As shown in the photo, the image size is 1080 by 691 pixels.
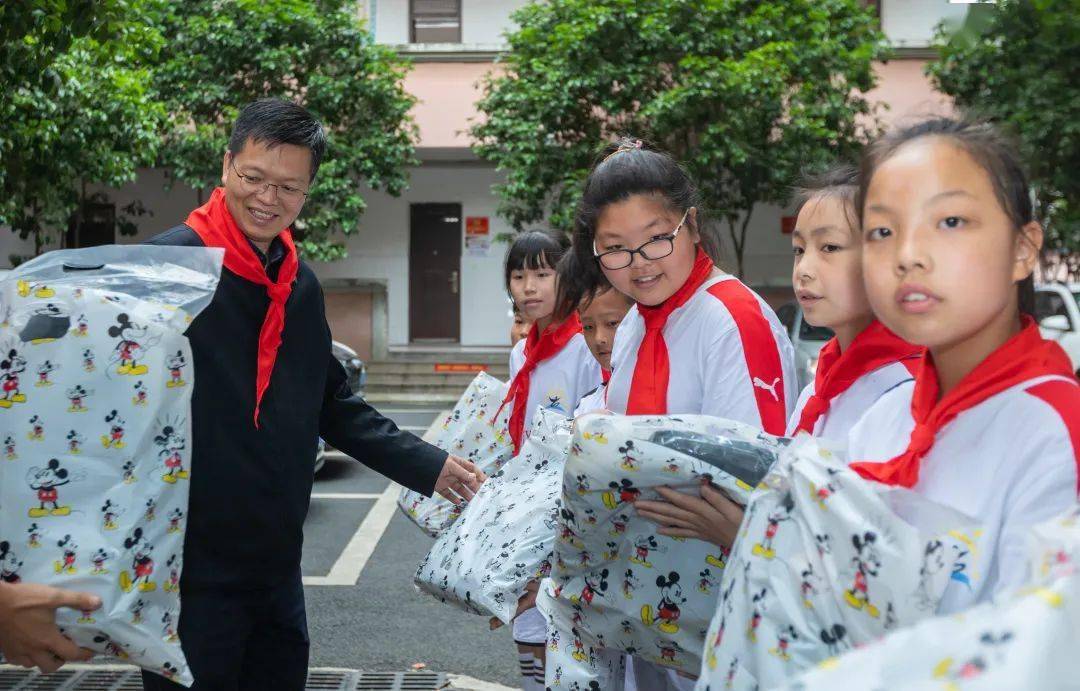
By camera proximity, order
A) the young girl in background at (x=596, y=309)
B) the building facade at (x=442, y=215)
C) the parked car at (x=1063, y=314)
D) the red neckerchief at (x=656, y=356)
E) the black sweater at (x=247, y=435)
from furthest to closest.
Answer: the building facade at (x=442, y=215), the parked car at (x=1063, y=314), the young girl in background at (x=596, y=309), the black sweater at (x=247, y=435), the red neckerchief at (x=656, y=356)

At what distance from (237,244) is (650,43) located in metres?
12.1

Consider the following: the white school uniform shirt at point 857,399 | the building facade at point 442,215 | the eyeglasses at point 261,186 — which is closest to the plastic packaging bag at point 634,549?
the white school uniform shirt at point 857,399

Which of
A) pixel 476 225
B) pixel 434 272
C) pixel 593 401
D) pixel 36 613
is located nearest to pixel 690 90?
pixel 476 225

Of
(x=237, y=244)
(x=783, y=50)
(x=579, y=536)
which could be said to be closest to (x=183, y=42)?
(x=783, y=50)

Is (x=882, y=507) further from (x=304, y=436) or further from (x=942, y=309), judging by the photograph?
(x=304, y=436)

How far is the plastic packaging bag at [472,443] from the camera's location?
3490 mm

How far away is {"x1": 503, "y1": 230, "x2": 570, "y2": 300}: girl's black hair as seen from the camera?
381cm

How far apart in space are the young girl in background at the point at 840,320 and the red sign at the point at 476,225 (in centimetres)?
1626

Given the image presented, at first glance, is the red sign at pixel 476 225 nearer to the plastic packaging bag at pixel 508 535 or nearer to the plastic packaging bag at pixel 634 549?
the plastic packaging bag at pixel 508 535

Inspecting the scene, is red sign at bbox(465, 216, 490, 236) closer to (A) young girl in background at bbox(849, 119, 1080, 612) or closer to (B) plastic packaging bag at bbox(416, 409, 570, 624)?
(B) plastic packaging bag at bbox(416, 409, 570, 624)

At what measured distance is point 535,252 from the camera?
12.6 feet

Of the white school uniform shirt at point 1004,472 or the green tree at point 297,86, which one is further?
the green tree at point 297,86

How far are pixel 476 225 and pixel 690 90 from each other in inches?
233

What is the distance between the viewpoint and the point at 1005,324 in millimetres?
1384
